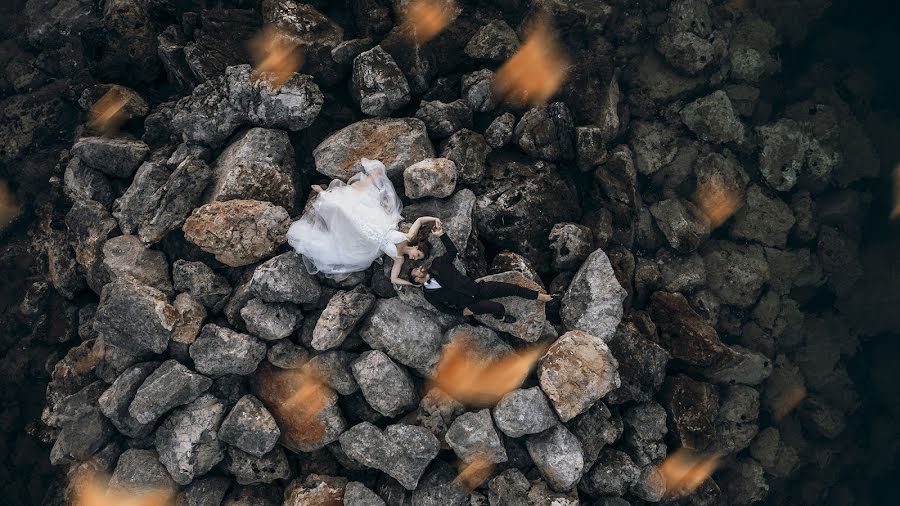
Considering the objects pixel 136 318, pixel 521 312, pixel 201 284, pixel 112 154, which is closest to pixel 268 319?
pixel 201 284

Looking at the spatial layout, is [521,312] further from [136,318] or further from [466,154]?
[136,318]

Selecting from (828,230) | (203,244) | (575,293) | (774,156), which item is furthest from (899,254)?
(203,244)

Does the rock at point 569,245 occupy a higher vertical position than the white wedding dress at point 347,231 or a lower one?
lower

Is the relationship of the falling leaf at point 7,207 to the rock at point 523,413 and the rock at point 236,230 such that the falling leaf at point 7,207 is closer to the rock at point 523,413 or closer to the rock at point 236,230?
the rock at point 236,230

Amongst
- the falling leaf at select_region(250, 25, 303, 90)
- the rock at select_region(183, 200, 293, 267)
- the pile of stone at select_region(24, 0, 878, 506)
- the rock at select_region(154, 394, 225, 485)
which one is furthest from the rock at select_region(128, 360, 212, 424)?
the falling leaf at select_region(250, 25, 303, 90)

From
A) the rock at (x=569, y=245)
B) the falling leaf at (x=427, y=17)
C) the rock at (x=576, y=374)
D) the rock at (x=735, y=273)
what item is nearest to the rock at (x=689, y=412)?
the rock at (x=576, y=374)
